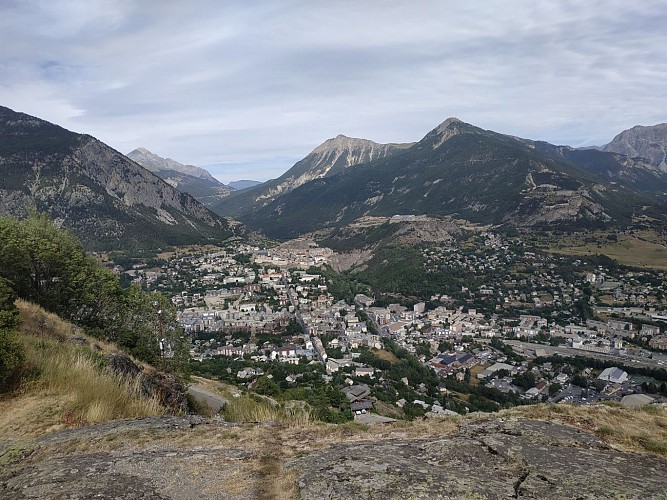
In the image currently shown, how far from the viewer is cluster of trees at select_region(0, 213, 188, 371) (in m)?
14.2

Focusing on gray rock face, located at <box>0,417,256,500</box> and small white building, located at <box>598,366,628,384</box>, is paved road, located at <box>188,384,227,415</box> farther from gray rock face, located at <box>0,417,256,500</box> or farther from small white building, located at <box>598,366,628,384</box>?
small white building, located at <box>598,366,628,384</box>

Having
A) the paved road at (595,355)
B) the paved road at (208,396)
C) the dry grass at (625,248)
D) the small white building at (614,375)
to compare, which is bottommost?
the paved road at (595,355)

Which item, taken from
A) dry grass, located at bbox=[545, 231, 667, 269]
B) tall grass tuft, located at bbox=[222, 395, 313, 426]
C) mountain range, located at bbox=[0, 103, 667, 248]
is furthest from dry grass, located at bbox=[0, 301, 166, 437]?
mountain range, located at bbox=[0, 103, 667, 248]

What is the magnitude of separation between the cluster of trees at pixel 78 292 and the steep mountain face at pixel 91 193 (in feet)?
388

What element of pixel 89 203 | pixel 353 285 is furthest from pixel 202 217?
pixel 353 285

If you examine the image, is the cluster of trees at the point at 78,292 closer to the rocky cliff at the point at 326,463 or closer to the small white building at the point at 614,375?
the rocky cliff at the point at 326,463

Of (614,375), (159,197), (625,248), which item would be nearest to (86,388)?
(614,375)

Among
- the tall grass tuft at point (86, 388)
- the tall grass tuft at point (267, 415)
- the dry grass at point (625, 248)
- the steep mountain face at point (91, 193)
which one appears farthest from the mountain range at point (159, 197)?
the tall grass tuft at point (267, 415)

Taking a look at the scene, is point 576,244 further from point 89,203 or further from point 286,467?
point 89,203

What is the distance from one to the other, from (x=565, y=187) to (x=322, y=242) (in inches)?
3883

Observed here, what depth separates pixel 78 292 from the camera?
1619cm

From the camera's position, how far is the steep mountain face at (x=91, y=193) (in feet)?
427

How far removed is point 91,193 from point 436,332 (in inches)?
5419

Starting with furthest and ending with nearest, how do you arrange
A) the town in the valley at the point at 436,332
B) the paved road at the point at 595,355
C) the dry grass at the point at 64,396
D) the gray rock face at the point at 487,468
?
1. the paved road at the point at 595,355
2. the town in the valley at the point at 436,332
3. the dry grass at the point at 64,396
4. the gray rock face at the point at 487,468
